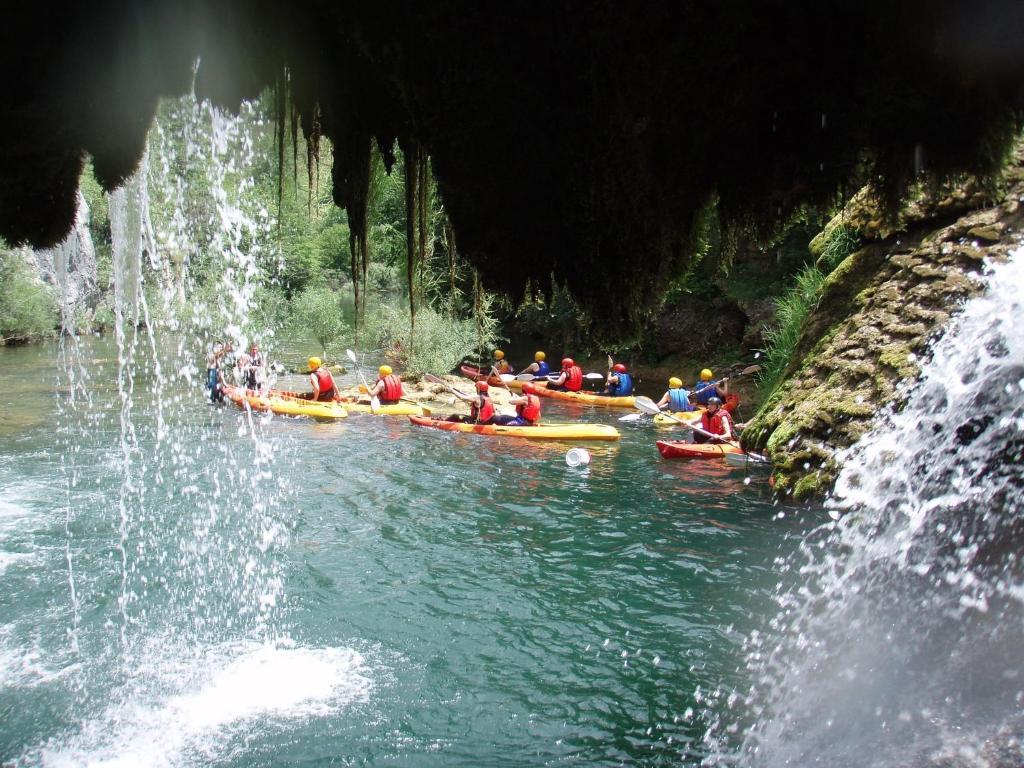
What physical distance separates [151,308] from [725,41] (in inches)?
1116

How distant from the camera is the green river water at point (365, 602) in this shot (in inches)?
204

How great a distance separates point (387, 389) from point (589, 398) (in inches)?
213

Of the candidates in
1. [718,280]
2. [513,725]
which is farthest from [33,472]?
[718,280]

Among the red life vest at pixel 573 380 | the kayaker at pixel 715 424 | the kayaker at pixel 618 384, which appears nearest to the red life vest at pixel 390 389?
the red life vest at pixel 573 380

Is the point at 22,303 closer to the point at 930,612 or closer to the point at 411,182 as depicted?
the point at 411,182

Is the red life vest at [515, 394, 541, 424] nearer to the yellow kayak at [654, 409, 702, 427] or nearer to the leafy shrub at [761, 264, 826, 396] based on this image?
the yellow kayak at [654, 409, 702, 427]

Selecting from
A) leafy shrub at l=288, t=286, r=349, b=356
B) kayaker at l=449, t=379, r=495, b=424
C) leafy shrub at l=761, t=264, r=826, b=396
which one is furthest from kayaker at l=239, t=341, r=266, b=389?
leafy shrub at l=761, t=264, r=826, b=396

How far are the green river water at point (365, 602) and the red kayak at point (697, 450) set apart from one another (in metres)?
0.23

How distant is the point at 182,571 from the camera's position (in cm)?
→ 764

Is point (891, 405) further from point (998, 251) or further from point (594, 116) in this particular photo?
point (594, 116)

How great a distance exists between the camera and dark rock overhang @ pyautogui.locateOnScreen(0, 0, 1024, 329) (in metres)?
2.43

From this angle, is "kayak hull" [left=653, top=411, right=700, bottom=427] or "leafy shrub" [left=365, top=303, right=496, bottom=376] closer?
"kayak hull" [left=653, top=411, right=700, bottom=427]

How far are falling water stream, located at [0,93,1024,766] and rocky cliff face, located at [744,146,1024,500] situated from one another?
48cm

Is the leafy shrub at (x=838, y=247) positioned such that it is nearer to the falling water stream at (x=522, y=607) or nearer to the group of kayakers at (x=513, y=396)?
the group of kayakers at (x=513, y=396)
